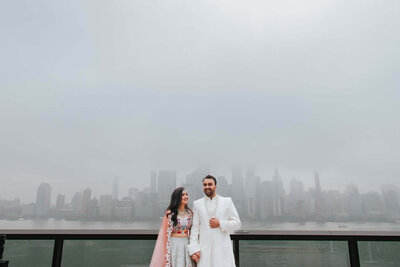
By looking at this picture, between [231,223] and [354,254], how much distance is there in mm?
1792

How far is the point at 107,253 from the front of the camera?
10.5ft

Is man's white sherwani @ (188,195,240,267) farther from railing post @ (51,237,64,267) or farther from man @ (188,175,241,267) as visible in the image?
railing post @ (51,237,64,267)

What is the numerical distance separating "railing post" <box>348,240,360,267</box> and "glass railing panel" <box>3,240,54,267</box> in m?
3.68

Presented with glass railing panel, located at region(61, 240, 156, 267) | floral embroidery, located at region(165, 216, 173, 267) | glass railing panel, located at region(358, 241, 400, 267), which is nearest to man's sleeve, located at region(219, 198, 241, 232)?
floral embroidery, located at region(165, 216, 173, 267)

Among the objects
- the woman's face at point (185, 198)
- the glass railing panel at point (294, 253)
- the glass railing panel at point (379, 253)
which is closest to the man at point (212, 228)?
the woman's face at point (185, 198)

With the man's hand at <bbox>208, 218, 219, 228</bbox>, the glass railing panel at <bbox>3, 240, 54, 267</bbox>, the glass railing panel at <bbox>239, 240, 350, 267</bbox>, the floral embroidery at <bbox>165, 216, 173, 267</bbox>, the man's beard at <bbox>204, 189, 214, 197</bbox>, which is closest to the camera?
the floral embroidery at <bbox>165, 216, 173, 267</bbox>

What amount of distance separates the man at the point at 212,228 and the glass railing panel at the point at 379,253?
5.92 feet

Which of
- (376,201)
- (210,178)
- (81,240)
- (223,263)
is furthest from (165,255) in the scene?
(376,201)

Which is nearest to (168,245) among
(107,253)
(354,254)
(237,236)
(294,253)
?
(237,236)

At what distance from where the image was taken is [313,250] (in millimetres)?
3191

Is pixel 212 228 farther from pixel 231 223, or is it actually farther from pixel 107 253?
pixel 107 253

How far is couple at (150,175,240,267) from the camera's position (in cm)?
247

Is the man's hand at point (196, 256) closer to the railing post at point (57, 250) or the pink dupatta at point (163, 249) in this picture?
the pink dupatta at point (163, 249)

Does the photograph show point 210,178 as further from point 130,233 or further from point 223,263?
point 130,233
